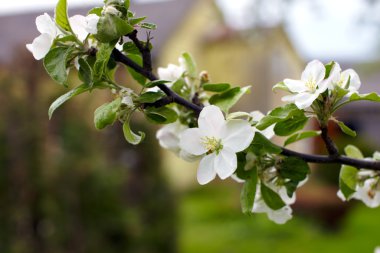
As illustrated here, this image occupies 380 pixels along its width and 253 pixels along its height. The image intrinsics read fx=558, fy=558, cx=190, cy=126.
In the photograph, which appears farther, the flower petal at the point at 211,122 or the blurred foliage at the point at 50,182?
the blurred foliage at the point at 50,182

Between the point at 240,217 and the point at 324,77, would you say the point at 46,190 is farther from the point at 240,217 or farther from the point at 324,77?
the point at 240,217

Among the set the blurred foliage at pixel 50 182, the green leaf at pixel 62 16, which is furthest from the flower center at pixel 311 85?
the blurred foliage at pixel 50 182

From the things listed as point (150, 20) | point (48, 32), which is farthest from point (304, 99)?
point (150, 20)

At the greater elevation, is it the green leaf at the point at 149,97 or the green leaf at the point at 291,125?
the green leaf at the point at 149,97

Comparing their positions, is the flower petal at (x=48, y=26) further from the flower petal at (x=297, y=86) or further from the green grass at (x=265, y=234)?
the green grass at (x=265, y=234)

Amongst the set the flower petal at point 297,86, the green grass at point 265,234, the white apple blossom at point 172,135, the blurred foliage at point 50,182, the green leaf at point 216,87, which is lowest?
the green grass at point 265,234

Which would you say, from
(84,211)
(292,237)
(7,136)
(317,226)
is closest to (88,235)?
(84,211)

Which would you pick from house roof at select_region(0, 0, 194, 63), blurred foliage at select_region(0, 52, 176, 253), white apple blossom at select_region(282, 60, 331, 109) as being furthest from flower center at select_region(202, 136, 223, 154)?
house roof at select_region(0, 0, 194, 63)
